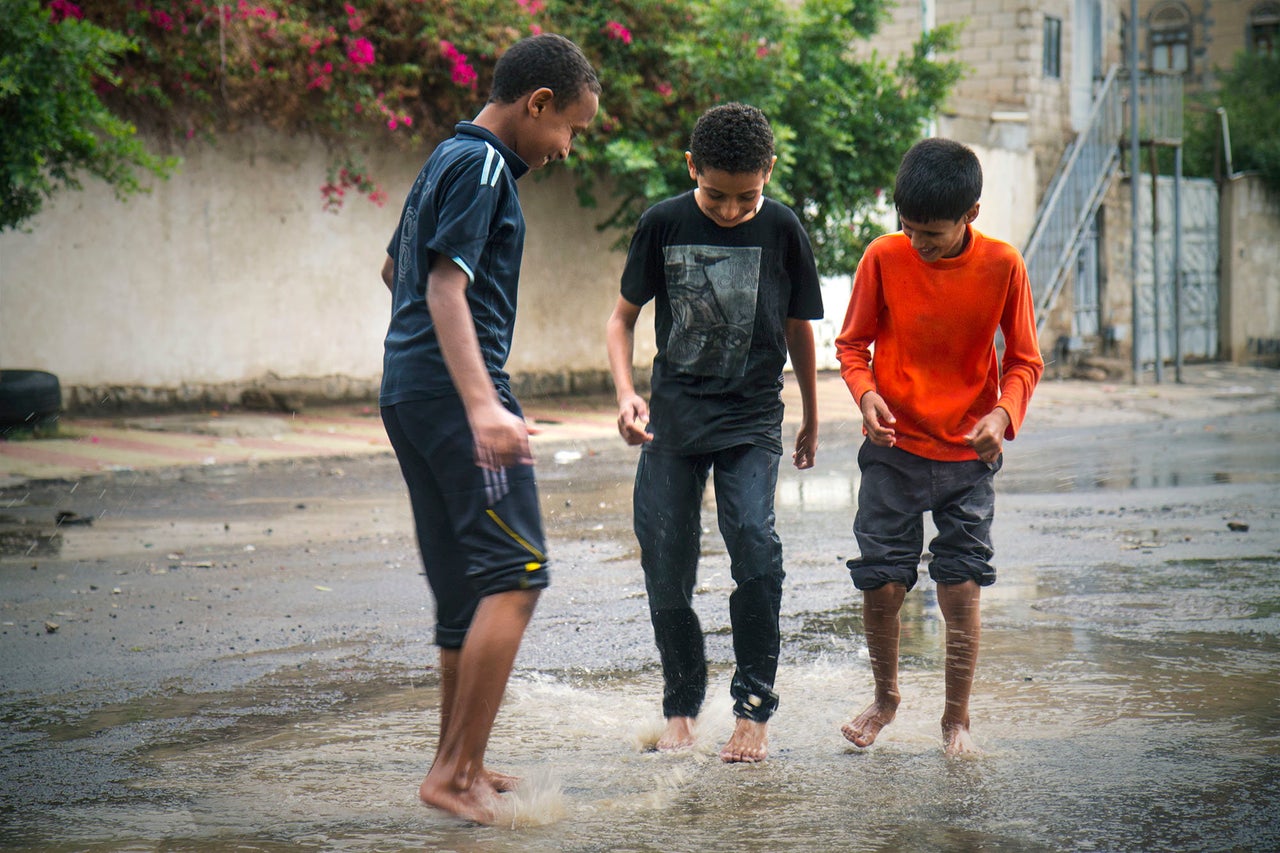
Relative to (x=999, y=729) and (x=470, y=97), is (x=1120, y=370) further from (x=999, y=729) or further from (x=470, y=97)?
(x=999, y=729)

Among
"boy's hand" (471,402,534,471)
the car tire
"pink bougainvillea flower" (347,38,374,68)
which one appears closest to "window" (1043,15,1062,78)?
"pink bougainvillea flower" (347,38,374,68)

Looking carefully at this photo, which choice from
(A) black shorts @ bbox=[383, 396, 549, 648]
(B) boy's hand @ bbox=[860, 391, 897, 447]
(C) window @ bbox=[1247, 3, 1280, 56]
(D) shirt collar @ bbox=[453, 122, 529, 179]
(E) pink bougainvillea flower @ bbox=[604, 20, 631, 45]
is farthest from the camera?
(C) window @ bbox=[1247, 3, 1280, 56]

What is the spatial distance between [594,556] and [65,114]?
573 cm

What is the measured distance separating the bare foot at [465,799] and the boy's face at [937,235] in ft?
5.62

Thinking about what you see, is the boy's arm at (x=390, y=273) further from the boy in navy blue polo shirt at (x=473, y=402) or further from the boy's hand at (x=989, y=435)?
the boy's hand at (x=989, y=435)

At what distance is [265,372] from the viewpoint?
1288cm

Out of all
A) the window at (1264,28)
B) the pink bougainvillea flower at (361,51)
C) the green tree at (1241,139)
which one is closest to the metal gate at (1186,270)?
the green tree at (1241,139)

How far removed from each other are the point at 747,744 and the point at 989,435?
983mm

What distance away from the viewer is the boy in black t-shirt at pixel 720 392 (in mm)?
3510

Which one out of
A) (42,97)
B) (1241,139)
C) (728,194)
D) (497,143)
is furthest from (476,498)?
(1241,139)

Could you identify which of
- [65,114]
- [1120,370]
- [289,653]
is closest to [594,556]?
[289,653]

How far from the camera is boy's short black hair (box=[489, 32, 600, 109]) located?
10.2ft

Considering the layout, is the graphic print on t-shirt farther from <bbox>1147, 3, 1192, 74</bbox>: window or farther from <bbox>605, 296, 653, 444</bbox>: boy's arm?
<bbox>1147, 3, 1192, 74</bbox>: window

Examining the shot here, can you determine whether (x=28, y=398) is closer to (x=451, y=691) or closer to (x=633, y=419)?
(x=633, y=419)
